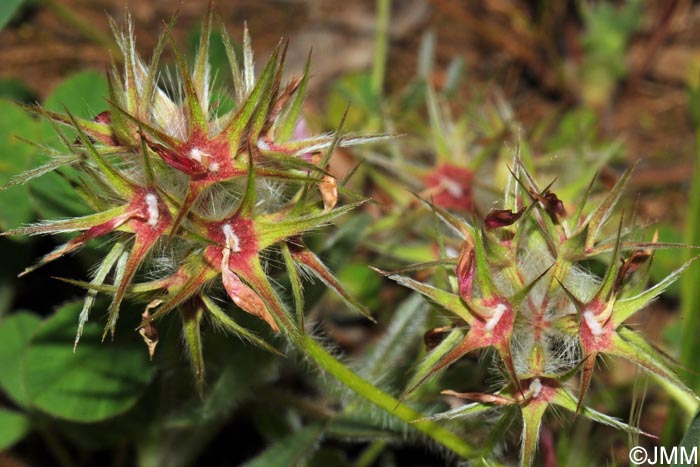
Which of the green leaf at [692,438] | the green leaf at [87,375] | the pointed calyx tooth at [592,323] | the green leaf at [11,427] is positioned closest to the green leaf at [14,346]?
the green leaf at [11,427]

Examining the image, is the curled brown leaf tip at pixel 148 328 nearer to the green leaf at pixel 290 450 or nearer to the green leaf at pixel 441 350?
the green leaf at pixel 441 350

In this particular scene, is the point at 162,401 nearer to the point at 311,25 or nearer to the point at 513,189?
the point at 513,189

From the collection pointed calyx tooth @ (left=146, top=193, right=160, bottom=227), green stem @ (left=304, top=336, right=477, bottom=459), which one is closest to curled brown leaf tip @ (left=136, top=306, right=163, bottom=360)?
pointed calyx tooth @ (left=146, top=193, right=160, bottom=227)

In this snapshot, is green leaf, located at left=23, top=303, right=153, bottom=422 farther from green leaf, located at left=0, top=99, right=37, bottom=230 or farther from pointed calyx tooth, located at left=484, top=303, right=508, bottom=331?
pointed calyx tooth, located at left=484, top=303, right=508, bottom=331

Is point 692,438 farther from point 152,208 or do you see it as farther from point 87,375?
point 87,375

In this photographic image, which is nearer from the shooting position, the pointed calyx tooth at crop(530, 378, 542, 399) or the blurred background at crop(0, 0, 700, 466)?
the pointed calyx tooth at crop(530, 378, 542, 399)

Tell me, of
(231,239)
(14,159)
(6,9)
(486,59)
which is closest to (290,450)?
(231,239)
